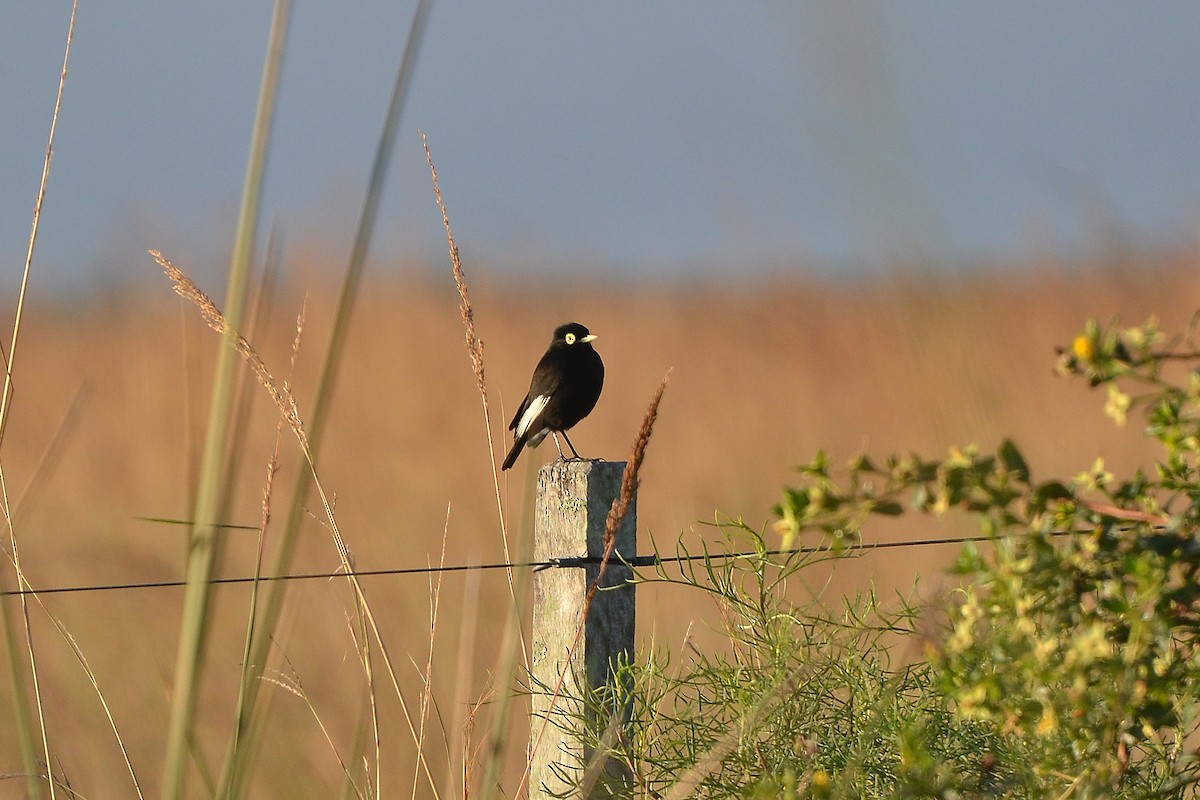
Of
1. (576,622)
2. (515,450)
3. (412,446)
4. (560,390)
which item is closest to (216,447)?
(576,622)

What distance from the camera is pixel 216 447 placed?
913mm

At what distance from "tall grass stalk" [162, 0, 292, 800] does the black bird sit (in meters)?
3.12

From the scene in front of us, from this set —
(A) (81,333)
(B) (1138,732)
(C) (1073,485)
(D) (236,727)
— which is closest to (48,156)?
(D) (236,727)

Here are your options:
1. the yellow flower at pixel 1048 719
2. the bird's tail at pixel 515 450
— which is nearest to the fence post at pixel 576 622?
the yellow flower at pixel 1048 719

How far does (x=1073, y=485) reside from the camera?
1.20 m

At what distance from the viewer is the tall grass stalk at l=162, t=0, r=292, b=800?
0.88m

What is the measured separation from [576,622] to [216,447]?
1.14 meters

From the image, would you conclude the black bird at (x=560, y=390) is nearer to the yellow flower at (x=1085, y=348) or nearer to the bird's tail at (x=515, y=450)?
the bird's tail at (x=515, y=450)

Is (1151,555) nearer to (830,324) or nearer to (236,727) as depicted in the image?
(236,727)

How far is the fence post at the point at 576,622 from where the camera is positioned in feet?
6.41

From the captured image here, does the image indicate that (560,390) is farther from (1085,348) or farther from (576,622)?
(1085,348)

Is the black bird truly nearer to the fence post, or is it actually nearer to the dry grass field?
the dry grass field

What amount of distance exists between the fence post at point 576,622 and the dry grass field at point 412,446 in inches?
11.4

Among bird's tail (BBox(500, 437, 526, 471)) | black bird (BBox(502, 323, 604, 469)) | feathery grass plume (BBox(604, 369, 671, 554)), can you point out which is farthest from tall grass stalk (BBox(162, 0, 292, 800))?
bird's tail (BBox(500, 437, 526, 471))
